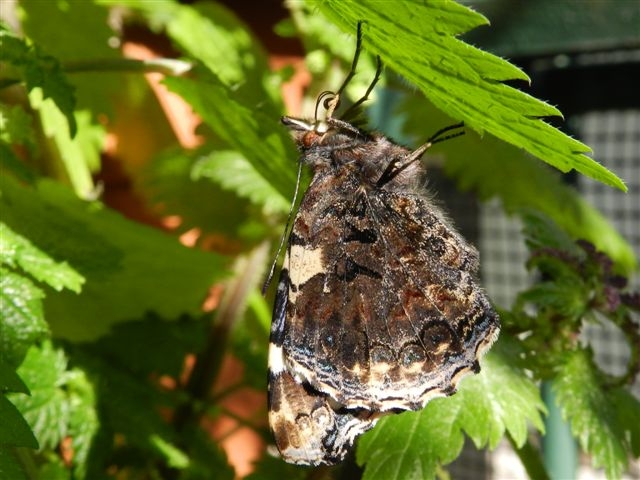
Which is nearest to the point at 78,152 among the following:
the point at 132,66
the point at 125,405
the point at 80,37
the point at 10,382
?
the point at 80,37

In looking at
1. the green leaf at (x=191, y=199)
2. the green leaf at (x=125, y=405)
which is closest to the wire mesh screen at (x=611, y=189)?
the green leaf at (x=191, y=199)

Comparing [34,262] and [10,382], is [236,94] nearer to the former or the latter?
[34,262]

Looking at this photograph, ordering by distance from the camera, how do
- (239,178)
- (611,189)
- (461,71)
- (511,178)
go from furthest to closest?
(611,189) → (511,178) → (239,178) → (461,71)

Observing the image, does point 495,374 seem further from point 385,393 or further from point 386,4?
point 386,4

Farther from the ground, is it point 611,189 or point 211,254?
point 611,189

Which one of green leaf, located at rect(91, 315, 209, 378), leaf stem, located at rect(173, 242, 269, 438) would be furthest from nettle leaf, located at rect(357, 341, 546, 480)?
leaf stem, located at rect(173, 242, 269, 438)

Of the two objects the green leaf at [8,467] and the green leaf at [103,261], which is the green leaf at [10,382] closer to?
the green leaf at [8,467]

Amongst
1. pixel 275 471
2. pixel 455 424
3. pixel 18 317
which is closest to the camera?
pixel 18 317
